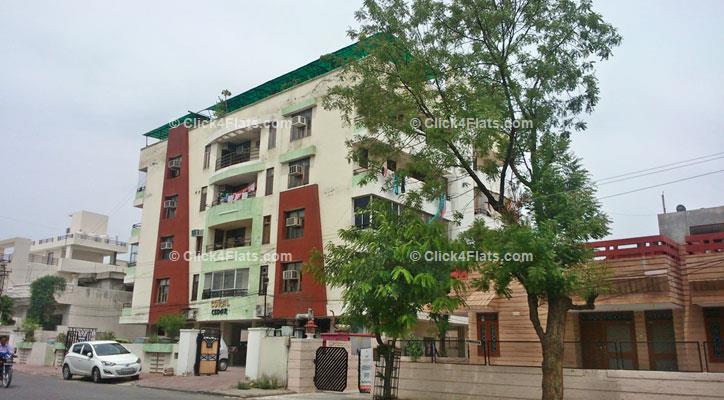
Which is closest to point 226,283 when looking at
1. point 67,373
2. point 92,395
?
point 67,373

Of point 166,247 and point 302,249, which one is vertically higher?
point 166,247

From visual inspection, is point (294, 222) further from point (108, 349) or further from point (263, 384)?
point (263, 384)

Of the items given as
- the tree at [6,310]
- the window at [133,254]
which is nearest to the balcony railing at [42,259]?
the tree at [6,310]

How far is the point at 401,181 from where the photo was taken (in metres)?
15.7

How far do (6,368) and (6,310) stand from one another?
3328cm

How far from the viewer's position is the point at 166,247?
39.6 meters

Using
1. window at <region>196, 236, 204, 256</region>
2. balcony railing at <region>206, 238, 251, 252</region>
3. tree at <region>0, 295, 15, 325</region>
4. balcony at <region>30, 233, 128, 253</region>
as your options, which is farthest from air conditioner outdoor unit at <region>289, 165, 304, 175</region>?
balcony at <region>30, 233, 128, 253</region>

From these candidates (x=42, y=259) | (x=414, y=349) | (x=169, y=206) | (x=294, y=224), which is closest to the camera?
(x=414, y=349)

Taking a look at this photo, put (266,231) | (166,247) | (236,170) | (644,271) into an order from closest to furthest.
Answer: (644,271) < (266,231) < (236,170) < (166,247)

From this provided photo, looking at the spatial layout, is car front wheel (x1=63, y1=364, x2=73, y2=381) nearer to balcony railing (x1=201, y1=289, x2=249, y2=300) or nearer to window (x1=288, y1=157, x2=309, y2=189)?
balcony railing (x1=201, y1=289, x2=249, y2=300)

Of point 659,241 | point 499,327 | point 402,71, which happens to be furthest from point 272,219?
point 659,241

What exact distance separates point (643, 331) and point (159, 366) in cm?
1862

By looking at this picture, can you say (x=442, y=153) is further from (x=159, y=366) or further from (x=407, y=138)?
(x=159, y=366)

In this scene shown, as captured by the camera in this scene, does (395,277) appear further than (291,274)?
No
